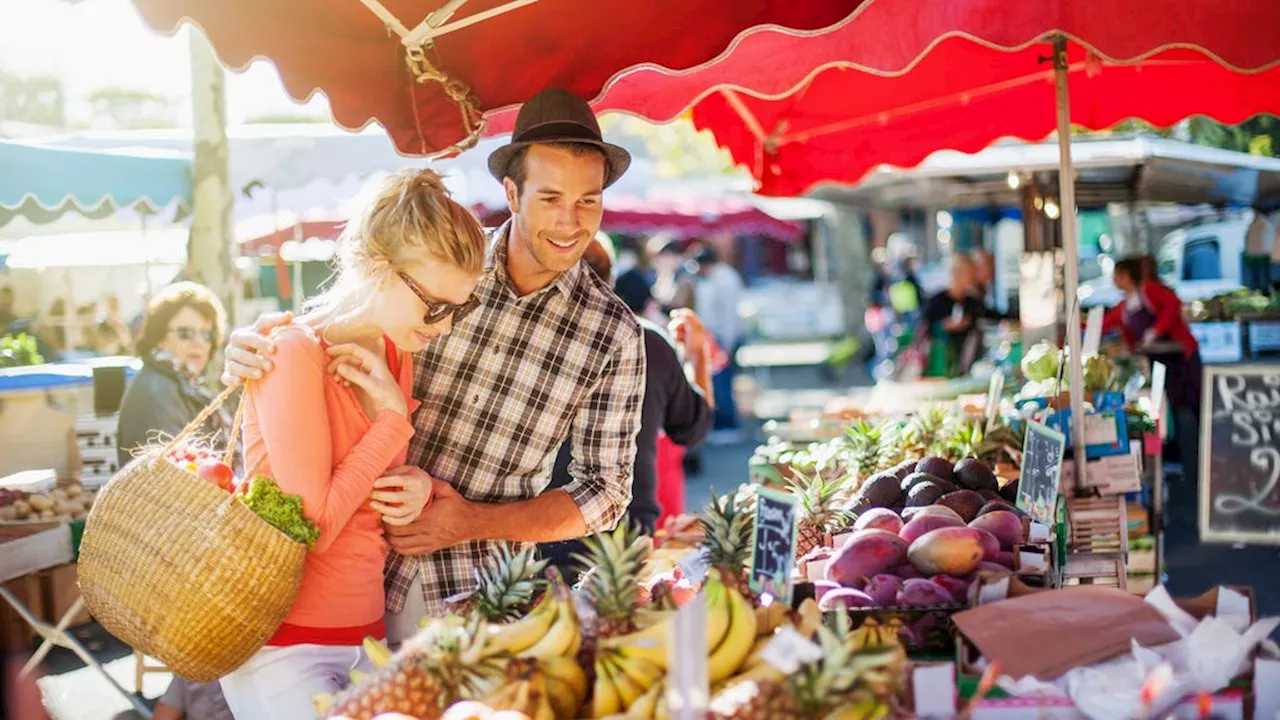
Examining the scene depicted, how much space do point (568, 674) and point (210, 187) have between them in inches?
289

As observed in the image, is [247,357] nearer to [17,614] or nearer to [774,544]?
[774,544]

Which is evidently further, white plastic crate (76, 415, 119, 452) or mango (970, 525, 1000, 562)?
white plastic crate (76, 415, 119, 452)

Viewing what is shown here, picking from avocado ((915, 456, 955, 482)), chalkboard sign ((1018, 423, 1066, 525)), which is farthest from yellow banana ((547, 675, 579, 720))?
avocado ((915, 456, 955, 482))

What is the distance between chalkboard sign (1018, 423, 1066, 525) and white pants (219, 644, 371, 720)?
2155 mm

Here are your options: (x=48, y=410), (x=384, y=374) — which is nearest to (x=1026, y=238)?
(x=48, y=410)

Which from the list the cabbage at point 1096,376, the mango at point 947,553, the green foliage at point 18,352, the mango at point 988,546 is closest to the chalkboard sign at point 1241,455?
the cabbage at point 1096,376

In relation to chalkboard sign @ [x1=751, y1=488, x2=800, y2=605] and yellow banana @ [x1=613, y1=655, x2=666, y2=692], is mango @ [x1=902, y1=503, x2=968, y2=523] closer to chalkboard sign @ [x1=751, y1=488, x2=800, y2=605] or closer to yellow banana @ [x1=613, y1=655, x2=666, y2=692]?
chalkboard sign @ [x1=751, y1=488, x2=800, y2=605]

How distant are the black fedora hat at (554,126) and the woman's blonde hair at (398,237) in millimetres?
573

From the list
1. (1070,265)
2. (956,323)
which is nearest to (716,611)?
(1070,265)

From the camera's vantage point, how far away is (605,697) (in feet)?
7.25

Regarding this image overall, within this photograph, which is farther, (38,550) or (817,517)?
(38,550)

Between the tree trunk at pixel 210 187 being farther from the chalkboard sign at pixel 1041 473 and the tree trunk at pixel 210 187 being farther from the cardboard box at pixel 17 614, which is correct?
the chalkboard sign at pixel 1041 473

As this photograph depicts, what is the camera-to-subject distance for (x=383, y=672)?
7.38ft

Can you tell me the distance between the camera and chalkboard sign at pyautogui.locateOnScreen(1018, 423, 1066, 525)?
3.86 meters
